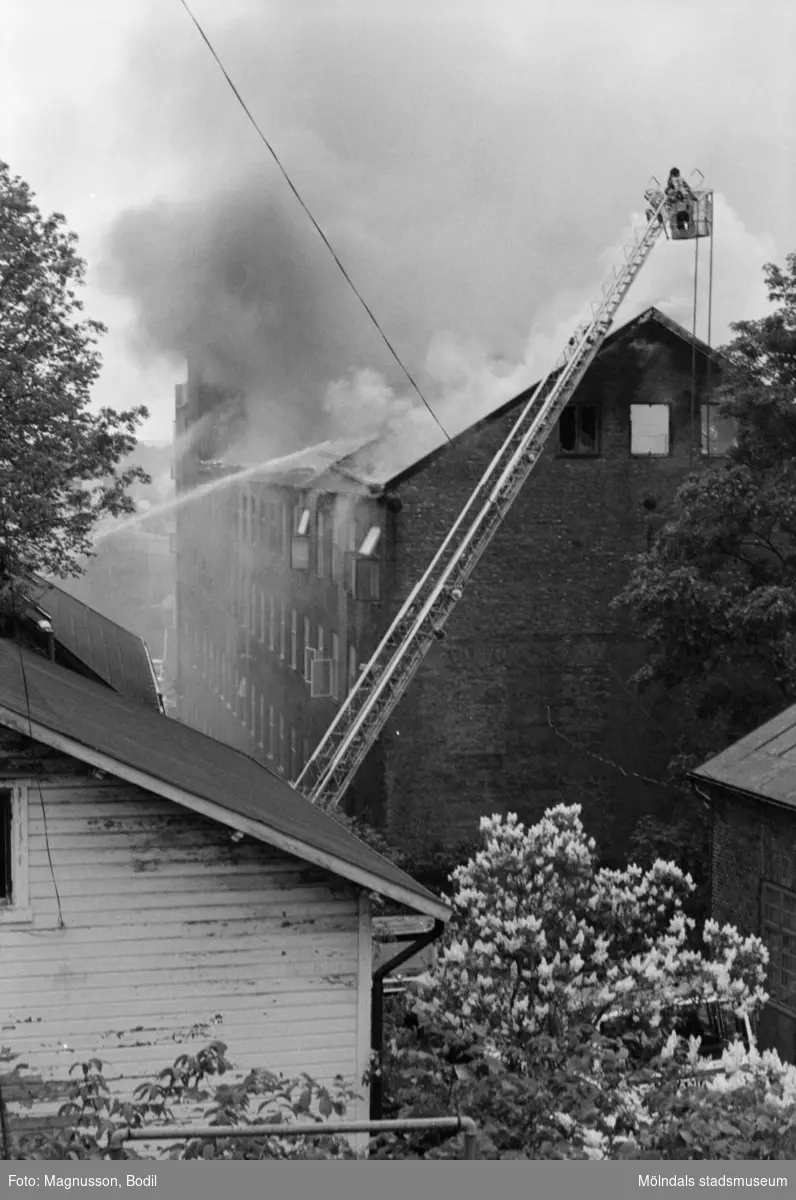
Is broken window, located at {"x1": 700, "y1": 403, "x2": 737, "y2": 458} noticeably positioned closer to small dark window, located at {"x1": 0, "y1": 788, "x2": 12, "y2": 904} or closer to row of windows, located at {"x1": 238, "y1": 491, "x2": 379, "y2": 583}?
row of windows, located at {"x1": 238, "y1": 491, "x2": 379, "y2": 583}

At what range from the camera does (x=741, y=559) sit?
1998 centimetres

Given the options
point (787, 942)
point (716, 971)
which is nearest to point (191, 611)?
point (787, 942)

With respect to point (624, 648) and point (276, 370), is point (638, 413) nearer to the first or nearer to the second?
point (624, 648)

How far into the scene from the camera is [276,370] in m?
21.4

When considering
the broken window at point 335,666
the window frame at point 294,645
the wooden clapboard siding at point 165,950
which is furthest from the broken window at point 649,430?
the wooden clapboard siding at point 165,950

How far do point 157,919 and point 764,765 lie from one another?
7.95m

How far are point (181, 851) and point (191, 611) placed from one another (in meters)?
16.2

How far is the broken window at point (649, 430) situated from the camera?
844 inches

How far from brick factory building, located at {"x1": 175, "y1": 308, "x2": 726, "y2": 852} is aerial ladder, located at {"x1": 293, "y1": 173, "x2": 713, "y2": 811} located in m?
0.37

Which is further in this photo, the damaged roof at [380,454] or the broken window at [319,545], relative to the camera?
the broken window at [319,545]

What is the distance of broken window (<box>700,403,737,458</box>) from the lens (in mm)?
21453

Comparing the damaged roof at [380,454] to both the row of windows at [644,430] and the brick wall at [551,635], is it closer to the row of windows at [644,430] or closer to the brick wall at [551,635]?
the brick wall at [551,635]

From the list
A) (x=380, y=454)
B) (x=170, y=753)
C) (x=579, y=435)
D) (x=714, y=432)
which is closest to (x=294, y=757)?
(x=380, y=454)

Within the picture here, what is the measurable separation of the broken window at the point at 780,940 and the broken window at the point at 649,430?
893cm
